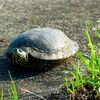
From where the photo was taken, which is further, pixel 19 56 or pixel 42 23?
Result: pixel 42 23

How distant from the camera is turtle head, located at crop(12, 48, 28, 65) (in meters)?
3.54

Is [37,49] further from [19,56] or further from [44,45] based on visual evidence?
[19,56]

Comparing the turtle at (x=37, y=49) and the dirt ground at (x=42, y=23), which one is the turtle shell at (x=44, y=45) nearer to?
the turtle at (x=37, y=49)

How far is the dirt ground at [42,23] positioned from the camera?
338 cm

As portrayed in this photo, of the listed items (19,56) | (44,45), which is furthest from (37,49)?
(19,56)

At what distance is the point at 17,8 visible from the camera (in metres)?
5.42

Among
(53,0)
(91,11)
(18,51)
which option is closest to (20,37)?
(18,51)

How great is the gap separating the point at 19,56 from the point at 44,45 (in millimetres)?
251

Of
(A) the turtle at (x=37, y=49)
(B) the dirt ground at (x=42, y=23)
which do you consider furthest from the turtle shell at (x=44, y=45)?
(B) the dirt ground at (x=42, y=23)

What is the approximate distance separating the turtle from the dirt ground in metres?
0.12

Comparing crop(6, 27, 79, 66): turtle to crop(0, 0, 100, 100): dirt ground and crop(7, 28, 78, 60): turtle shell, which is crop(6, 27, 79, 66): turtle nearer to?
crop(7, 28, 78, 60): turtle shell

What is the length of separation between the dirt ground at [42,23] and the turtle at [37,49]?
117 millimetres

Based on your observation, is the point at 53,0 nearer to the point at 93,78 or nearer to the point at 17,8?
the point at 17,8

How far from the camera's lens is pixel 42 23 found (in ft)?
15.9
